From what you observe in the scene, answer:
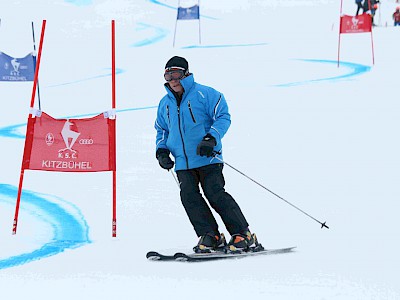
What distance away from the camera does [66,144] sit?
4.74 m

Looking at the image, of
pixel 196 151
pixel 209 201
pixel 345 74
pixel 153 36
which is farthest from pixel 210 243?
pixel 153 36

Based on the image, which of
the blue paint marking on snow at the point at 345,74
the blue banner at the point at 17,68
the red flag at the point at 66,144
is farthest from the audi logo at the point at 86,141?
the blue paint marking on snow at the point at 345,74

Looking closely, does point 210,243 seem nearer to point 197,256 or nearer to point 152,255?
point 197,256

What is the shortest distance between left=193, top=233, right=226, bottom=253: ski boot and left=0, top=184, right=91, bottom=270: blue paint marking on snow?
80cm

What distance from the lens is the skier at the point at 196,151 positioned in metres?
4.29

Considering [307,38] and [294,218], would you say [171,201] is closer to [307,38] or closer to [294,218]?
[294,218]

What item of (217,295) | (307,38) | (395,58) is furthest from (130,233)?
(307,38)

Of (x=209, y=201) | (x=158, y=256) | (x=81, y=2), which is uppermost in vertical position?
(x=81, y=2)

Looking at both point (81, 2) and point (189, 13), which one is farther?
point (81, 2)

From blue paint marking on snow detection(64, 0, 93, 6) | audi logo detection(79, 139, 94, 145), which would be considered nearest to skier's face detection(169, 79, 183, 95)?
audi logo detection(79, 139, 94, 145)

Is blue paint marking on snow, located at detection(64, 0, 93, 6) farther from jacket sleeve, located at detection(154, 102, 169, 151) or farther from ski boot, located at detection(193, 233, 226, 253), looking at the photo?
ski boot, located at detection(193, 233, 226, 253)

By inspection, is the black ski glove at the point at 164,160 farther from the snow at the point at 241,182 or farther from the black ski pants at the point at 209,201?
the snow at the point at 241,182

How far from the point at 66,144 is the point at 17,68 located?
4.76 m

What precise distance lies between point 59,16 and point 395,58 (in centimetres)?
1124
